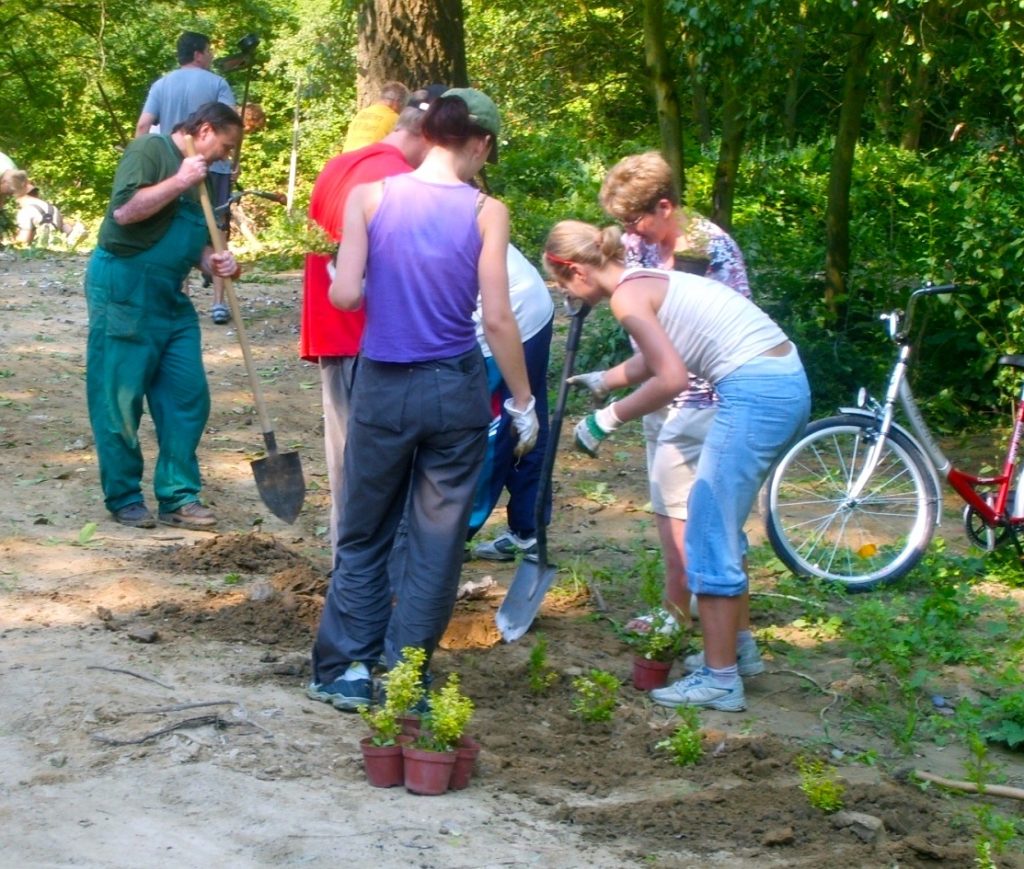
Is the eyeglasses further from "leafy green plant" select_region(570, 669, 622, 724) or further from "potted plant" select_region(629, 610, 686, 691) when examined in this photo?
"leafy green plant" select_region(570, 669, 622, 724)

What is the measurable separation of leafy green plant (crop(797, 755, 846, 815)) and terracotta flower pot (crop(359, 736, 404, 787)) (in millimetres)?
1120

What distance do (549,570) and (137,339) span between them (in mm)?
2305

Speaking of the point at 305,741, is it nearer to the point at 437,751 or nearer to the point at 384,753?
the point at 384,753

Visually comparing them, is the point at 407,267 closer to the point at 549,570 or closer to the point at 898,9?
the point at 549,570

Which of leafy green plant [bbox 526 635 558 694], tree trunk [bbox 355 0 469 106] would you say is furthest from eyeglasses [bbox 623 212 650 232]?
tree trunk [bbox 355 0 469 106]

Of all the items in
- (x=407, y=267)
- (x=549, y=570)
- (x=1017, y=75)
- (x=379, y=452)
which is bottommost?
(x=549, y=570)

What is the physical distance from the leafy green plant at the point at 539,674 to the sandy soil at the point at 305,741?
0.04 metres

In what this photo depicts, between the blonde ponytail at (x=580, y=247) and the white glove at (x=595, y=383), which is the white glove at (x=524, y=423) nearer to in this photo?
the white glove at (x=595, y=383)

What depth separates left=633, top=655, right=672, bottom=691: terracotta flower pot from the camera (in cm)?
508

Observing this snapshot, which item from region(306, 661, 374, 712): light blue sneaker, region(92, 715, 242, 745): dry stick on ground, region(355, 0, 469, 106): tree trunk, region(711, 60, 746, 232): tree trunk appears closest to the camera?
region(92, 715, 242, 745): dry stick on ground

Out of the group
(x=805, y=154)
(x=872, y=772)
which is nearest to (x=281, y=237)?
(x=805, y=154)

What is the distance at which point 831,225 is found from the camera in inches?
398

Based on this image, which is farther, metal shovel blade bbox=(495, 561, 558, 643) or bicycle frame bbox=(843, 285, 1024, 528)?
bicycle frame bbox=(843, 285, 1024, 528)

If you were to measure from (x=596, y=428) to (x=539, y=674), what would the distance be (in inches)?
36.6
